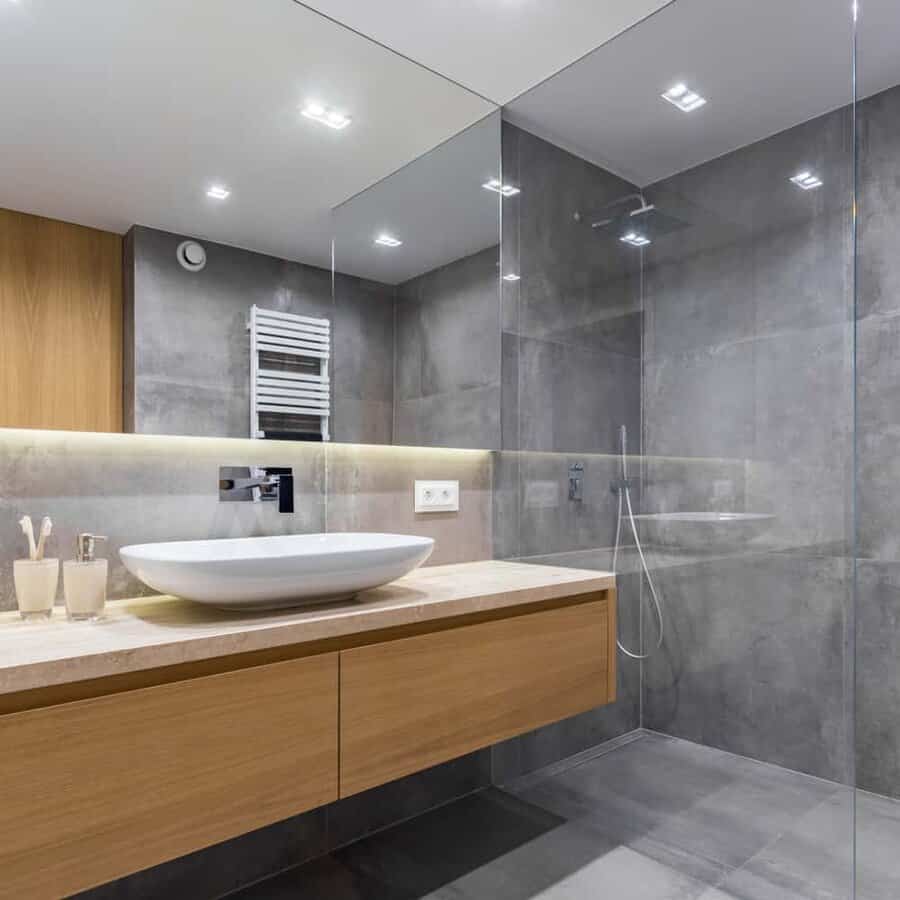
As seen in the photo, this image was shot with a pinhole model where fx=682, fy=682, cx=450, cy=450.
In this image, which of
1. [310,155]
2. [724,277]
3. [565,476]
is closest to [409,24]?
[310,155]

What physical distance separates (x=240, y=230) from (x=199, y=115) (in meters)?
0.28

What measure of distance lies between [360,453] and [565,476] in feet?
2.21

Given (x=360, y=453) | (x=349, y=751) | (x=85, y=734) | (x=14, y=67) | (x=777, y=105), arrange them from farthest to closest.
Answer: (x=360, y=453)
(x=777, y=105)
(x=14, y=67)
(x=349, y=751)
(x=85, y=734)

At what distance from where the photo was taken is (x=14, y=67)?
140 centimetres

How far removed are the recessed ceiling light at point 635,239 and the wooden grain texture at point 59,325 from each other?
1425 millimetres

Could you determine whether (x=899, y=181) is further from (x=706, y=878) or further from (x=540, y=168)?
(x=706, y=878)

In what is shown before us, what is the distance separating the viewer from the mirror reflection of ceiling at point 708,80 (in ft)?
5.59

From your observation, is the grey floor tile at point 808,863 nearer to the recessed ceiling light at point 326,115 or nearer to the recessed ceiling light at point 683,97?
the recessed ceiling light at point 683,97

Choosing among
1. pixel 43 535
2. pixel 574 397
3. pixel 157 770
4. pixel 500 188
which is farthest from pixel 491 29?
pixel 157 770

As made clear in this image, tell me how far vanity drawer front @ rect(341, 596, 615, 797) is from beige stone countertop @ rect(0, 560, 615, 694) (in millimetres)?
57

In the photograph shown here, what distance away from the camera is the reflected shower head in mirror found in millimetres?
2020

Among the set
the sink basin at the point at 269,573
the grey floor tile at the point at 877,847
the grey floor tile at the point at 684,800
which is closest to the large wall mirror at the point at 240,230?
the sink basin at the point at 269,573

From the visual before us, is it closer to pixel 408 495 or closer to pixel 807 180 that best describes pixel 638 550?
pixel 408 495

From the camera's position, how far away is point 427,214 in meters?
2.16
